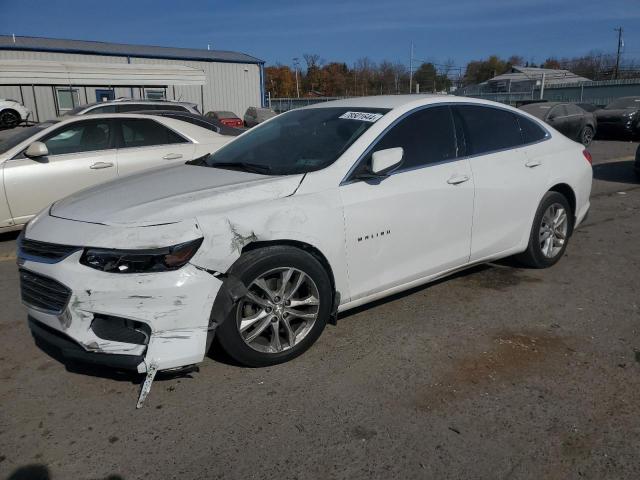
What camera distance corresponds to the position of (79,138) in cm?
652

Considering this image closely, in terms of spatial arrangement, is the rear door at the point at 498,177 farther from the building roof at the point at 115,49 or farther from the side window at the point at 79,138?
the building roof at the point at 115,49

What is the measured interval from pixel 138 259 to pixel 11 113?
82.5 ft

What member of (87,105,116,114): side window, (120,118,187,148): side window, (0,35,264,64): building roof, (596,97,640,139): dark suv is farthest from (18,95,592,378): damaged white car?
(0,35,264,64): building roof

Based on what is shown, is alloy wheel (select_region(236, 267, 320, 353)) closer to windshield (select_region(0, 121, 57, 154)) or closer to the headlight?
the headlight

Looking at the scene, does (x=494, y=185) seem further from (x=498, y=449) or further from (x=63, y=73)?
(x=63, y=73)

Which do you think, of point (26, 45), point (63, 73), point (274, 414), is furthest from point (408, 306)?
point (26, 45)

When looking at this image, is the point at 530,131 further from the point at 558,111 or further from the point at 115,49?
the point at 115,49

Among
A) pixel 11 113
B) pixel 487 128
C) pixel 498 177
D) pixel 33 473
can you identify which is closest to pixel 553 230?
pixel 498 177

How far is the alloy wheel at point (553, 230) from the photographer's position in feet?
15.8

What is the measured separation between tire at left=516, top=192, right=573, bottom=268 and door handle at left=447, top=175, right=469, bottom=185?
1045 millimetres

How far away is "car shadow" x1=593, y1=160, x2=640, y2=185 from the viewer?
10.2m

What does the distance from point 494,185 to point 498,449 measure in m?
2.28

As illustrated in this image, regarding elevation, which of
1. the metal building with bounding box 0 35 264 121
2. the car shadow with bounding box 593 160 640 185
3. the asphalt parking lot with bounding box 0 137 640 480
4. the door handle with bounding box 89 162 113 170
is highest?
the metal building with bounding box 0 35 264 121

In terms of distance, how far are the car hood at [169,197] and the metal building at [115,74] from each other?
54.6 feet
